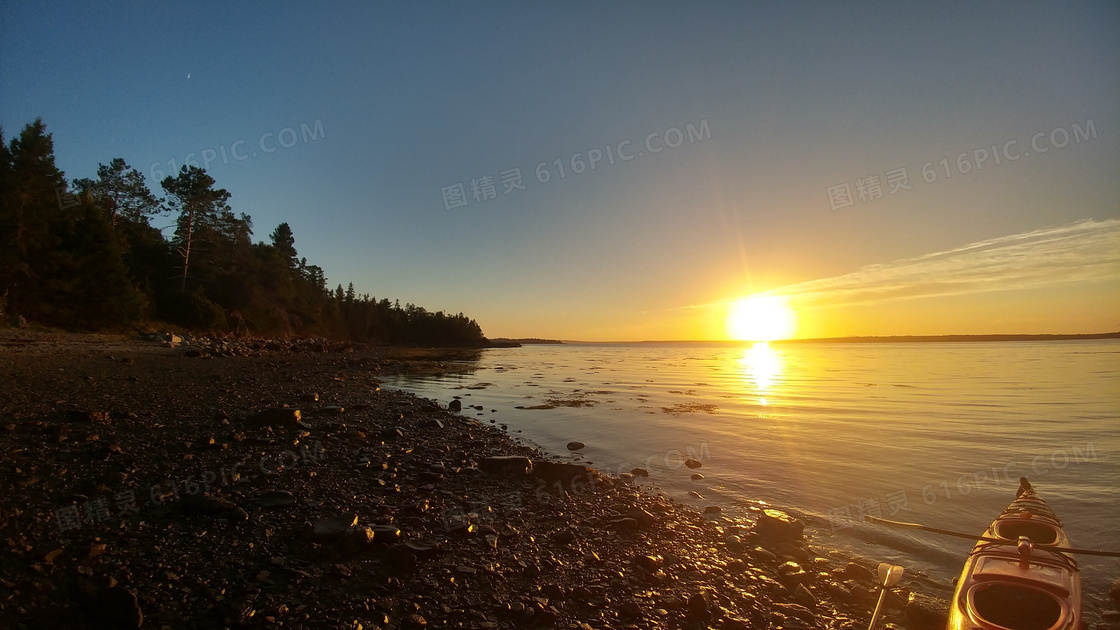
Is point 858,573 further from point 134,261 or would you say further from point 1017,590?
point 134,261

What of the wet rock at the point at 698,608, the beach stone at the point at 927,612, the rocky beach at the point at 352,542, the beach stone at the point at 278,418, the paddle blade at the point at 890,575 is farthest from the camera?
the beach stone at the point at 278,418

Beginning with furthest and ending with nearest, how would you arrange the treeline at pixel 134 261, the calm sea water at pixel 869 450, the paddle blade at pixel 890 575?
the treeline at pixel 134 261 < the calm sea water at pixel 869 450 < the paddle blade at pixel 890 575

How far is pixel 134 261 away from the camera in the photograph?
52.6 m

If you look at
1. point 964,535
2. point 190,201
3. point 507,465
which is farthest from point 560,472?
point 190,201

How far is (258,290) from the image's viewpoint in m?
67.1

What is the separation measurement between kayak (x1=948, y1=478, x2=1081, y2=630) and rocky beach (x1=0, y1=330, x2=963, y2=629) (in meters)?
0.51

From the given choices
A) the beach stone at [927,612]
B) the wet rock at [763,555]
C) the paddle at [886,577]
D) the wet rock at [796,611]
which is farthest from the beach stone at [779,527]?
the wet rock at [796,611]

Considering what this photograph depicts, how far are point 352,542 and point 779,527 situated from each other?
22.3ft

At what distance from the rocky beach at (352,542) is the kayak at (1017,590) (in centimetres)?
51

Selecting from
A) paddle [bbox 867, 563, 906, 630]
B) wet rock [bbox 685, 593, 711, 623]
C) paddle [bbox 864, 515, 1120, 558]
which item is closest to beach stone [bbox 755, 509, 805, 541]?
paddle [bbox 867, 563, 906, 630]

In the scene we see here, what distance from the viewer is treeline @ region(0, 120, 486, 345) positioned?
30594 millimetres

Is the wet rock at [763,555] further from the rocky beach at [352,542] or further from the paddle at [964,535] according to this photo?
the paddle at [964,535]

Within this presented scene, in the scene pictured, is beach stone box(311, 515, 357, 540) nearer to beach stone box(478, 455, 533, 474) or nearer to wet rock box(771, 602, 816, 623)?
beach stone box(478, 455, 533, 474)

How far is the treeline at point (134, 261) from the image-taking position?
3059 cm
